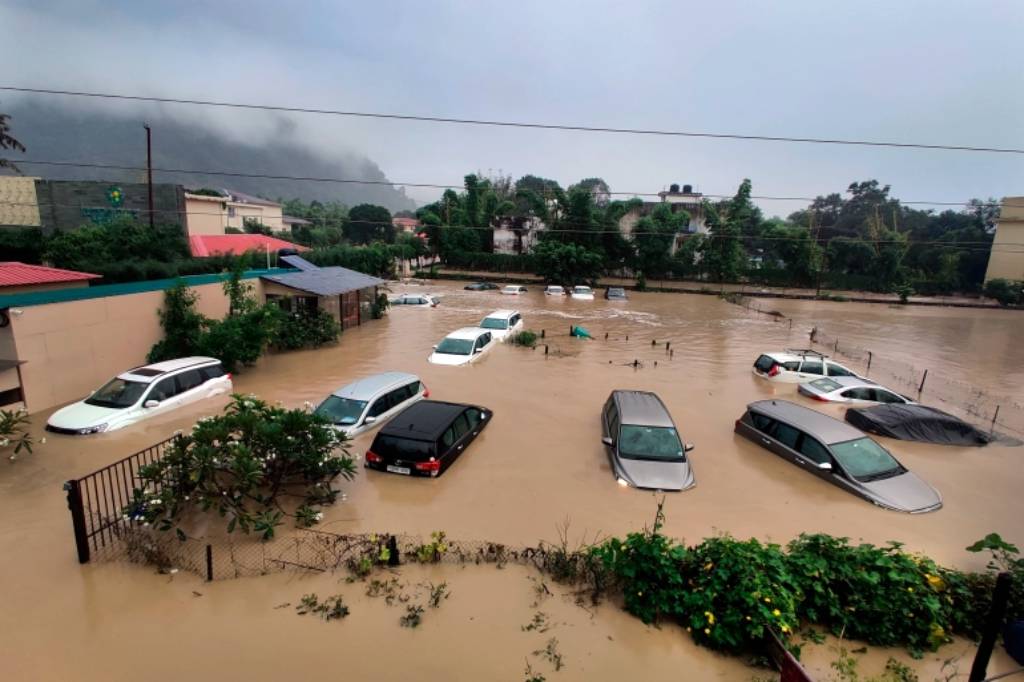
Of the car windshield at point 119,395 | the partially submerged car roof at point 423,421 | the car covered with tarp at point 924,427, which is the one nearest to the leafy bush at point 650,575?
the partially submerged car roof at point 423,421

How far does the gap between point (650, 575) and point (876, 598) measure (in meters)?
2.48

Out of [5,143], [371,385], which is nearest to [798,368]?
[371,385]

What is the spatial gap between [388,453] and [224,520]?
8.98 ft

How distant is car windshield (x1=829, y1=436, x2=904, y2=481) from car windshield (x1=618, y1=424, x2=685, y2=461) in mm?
3071

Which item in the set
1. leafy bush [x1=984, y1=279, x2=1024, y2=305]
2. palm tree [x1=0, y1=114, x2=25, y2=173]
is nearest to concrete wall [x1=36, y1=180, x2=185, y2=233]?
palm tree [x1=0, y1=114, x2=25, y2=173]

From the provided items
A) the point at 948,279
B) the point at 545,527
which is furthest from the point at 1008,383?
the point at 948,279

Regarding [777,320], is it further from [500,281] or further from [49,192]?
[49,192]

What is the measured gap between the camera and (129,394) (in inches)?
440

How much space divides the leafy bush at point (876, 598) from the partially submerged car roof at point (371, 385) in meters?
8.42

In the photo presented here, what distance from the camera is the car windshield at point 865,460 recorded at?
31.8 ft

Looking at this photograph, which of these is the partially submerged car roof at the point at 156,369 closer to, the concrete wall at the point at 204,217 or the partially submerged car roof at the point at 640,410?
the partially submerged car roof at the point at 640,410

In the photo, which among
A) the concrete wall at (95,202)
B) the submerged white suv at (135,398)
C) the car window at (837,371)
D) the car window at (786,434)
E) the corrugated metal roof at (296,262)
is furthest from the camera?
the concrete wall at (95,202)

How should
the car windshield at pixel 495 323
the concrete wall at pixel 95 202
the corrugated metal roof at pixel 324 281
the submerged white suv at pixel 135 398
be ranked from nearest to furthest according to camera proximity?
the submerged white suv at pixel 135 398 < the corrugated metal roof at pixel 324 281 < the car windshield at pixel 495 323 < the concrete wall at pixel 95 202

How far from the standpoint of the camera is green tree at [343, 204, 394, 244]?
78000 millimetres
